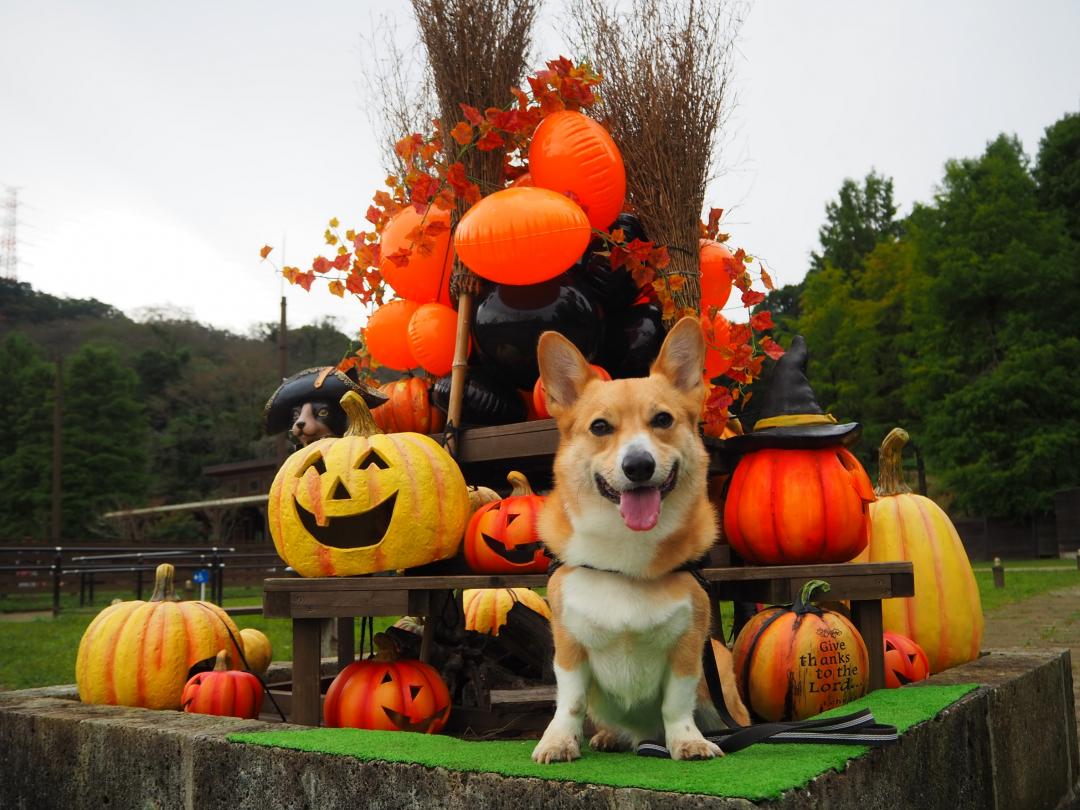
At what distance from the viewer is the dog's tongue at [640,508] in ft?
7.24

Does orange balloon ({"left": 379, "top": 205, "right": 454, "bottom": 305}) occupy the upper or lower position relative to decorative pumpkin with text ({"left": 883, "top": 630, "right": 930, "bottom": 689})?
upper

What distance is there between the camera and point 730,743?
232cm

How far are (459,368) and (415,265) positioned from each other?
599 mm

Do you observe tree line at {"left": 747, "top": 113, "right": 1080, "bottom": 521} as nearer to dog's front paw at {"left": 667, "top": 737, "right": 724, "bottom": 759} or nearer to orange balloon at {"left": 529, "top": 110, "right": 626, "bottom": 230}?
orange balloon at {"left": 529, "top": 110, "right": 626, "bottom": 230}

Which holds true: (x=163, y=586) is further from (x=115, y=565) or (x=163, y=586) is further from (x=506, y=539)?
(x=115, y=565)

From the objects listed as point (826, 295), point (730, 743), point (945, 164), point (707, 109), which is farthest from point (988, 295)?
point (730, 743)

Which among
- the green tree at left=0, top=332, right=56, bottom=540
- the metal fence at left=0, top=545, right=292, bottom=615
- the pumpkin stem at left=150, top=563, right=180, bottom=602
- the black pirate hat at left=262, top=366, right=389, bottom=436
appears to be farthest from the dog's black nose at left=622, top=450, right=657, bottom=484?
the green tree at left=0, top=332, right=56, bottom=540

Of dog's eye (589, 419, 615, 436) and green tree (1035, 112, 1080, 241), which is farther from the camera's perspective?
green tree (1035, 112, 1080, 241)

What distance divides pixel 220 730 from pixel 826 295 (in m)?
36.4

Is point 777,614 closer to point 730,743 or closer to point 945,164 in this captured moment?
point 730,743

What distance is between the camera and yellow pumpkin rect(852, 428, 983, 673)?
4059 millimetres

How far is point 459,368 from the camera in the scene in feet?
13.0

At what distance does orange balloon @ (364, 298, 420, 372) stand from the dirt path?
4.62 m

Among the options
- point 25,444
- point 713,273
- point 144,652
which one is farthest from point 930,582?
point 25,444
